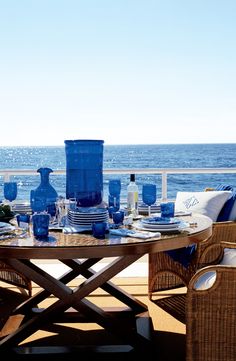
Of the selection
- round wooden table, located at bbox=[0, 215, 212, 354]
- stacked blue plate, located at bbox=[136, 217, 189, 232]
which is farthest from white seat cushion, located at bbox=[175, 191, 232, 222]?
stacked blue plate, located at bbox=[136, 217, 189, 232]

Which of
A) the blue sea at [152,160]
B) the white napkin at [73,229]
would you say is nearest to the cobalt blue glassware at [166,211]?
the white napkin at [73,229]

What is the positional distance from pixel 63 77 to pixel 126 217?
2656 centimetres

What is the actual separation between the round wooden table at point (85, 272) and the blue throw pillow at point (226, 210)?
2.12 feet

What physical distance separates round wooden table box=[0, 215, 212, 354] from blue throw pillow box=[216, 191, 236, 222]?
25.5 inches

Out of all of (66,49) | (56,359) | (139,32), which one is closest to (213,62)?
(139,32)

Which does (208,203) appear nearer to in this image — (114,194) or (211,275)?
(114,194)

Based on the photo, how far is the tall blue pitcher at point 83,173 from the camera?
103 inches

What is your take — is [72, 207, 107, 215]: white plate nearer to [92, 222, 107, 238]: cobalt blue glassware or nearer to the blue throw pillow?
[92, 222, 107, 238]: cobalt blue glassware

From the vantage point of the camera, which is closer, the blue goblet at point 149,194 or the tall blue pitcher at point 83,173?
the tall blue pitcher at point 83,173

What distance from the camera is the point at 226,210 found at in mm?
3393

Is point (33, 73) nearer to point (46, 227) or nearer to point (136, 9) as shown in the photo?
point (136, 9)

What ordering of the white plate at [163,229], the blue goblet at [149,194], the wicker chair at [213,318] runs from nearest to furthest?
the wicker chair at [213,318], the white plate at [163,229], the blue goblet at [149,194]

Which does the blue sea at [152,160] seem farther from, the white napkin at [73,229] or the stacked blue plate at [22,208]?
the white napkin at [73,229]

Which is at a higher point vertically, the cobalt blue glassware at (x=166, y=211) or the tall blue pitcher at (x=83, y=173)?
the tall blue pitcher at (x=83, y=173)
